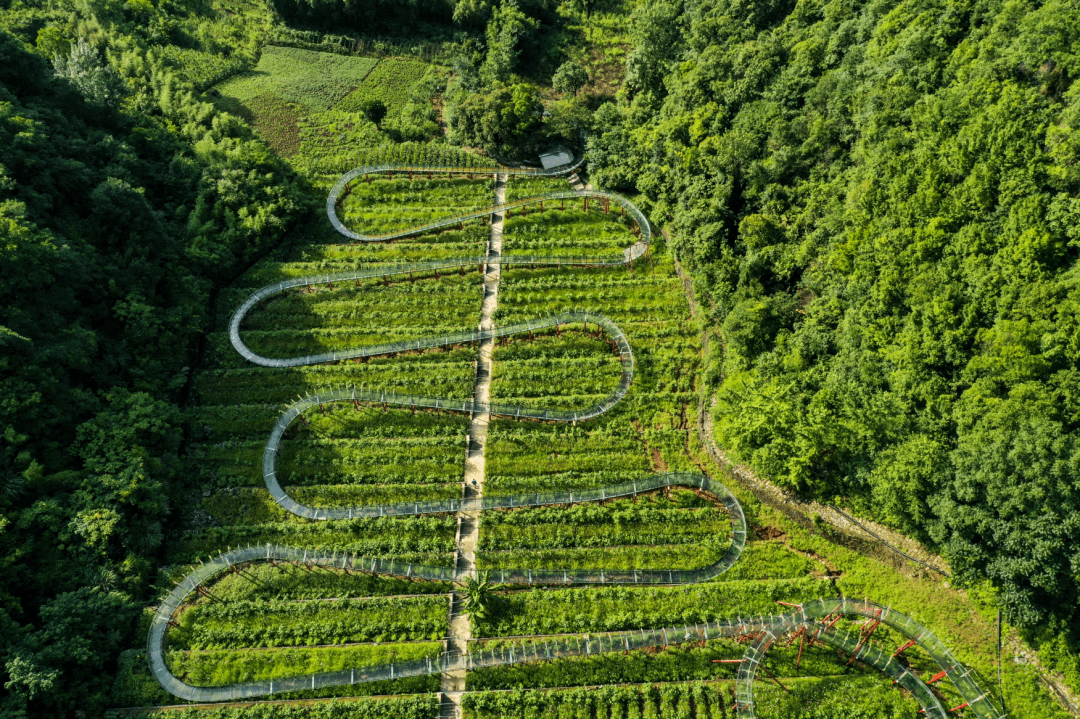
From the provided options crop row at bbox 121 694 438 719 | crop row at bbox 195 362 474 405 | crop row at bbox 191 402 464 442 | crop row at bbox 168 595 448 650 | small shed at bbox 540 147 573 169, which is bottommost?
crop row at bbox 121 694 438 719

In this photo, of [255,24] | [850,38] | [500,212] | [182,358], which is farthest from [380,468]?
[255,24]

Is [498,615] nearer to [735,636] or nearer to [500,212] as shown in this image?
[735,636]

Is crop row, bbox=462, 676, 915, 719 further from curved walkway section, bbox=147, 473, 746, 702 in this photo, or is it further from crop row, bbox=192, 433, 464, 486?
crop row, bbox=192, 433, 464, 486

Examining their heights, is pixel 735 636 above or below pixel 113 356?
below

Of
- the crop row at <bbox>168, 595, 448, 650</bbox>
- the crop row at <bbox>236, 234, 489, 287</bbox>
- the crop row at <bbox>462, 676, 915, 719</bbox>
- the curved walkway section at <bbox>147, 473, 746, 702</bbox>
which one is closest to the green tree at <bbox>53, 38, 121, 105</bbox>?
the crop row at <bbox>236, 234, 489, 287</bbox>

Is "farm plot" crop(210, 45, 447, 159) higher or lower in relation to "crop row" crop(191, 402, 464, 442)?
higher

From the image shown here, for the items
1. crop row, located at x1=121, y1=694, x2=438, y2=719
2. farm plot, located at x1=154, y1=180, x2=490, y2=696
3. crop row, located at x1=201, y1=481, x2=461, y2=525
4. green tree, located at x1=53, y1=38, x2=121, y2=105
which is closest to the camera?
crop row, located at x1=121, y1=694, x2=438, y2=719

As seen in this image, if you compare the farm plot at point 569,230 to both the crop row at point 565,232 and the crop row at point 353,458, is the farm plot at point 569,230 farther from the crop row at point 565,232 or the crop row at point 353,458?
the crop row at point 353,458

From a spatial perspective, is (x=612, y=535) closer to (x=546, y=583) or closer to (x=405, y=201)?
(x=546, y=583)
